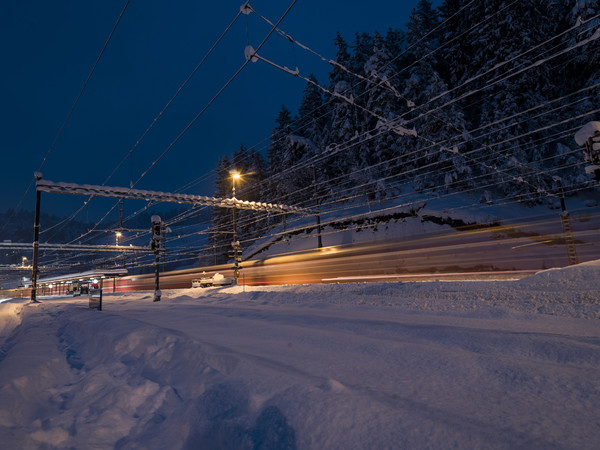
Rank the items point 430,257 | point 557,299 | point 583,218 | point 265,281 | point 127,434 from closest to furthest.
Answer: point 127,434, point 557,299, point 583,218, point 430,257, point 265,281

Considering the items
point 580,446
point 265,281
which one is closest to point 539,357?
point 580,446

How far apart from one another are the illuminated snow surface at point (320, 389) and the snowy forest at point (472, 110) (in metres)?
12.6

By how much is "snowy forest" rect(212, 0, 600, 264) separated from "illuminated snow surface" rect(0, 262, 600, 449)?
12566mm

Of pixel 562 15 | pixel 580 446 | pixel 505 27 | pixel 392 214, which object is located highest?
pixel 562 15

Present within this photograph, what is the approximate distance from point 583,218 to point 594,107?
1078 cm

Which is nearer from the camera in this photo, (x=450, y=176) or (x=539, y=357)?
(x=539, y=357)

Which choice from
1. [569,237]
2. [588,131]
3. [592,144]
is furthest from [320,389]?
[569,237]

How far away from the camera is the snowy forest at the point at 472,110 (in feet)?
66.7

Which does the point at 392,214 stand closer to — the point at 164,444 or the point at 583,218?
the point at 583,218

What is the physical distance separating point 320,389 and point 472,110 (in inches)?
1317

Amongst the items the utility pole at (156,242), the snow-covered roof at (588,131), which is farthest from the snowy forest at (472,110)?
the utility pole at (156,242)

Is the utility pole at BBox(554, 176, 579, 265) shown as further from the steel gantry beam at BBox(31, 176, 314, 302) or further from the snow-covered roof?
the steel gantry beam at BBox(31, 176, 314, 302)

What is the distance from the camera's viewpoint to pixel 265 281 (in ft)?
82.0

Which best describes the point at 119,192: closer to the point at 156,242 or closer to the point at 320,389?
the point at 156,242
